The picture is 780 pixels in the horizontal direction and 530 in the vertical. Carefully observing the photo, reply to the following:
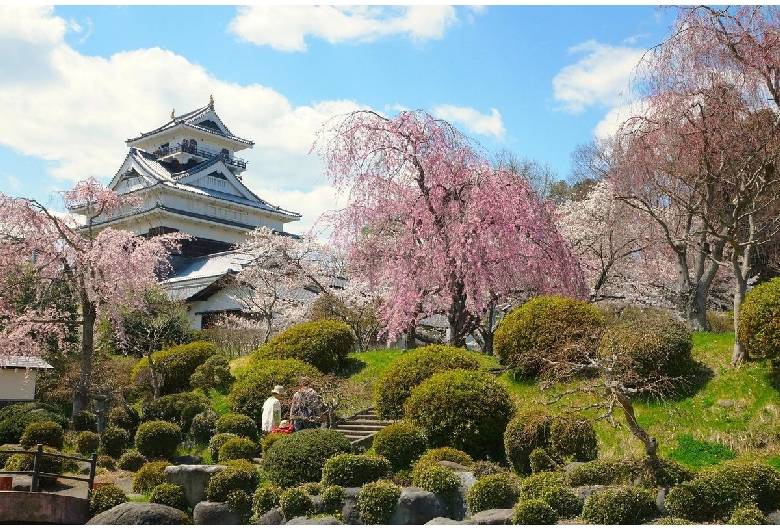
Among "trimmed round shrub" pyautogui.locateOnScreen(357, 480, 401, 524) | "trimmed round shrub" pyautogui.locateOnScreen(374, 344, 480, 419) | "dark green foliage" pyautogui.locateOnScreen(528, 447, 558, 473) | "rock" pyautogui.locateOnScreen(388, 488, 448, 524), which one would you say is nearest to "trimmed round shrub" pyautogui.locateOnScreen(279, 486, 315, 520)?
"trimmed round shrub" pyautogui.locateOnScreen(357, 480, 401, 524)

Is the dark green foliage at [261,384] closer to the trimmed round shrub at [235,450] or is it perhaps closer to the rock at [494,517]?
the trimmed round shrub at [235,450]

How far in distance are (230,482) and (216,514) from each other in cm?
60

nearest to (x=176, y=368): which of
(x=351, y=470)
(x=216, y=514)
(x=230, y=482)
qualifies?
(x=230, y=482)

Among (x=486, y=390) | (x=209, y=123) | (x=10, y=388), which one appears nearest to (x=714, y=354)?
(x=486, y=390)

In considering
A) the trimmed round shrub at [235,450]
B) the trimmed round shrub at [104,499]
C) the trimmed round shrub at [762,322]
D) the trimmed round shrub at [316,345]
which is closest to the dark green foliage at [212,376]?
the trimmed round shrub at [316,345]

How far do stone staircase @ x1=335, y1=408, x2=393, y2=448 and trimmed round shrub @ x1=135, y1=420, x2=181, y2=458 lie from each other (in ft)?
13.9

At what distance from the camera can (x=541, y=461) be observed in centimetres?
1317

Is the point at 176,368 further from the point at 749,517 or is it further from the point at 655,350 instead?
the point at 749,517

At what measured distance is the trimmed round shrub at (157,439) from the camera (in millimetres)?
19203

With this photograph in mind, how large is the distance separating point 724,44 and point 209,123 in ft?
150

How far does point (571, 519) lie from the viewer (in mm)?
10805

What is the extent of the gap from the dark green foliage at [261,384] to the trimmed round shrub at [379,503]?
7382 millimetres

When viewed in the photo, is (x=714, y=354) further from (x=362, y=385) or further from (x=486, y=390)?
(x=362, y=385)

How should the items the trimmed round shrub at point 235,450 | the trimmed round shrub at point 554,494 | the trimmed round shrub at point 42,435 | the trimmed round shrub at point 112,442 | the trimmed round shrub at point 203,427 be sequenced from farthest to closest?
the trimmed round shrub at point 203,427 < the trimmed round shrub at point 112,442 < the trimmed round shrub at point 42,435 < the trimmed round shrub at point 235,450 < the trimmed round shrub at point 554,494
